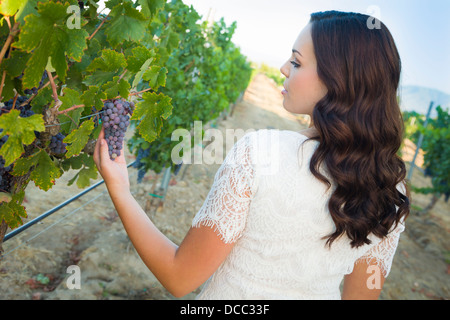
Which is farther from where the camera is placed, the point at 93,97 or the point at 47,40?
the point at 93,97

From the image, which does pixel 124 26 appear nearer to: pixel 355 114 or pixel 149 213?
pixel 355 114

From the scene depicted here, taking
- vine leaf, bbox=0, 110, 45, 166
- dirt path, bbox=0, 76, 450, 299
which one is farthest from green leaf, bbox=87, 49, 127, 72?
dirt path, bbox=0, 76, 450, 299

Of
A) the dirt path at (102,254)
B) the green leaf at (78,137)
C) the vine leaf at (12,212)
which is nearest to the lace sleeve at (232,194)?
the green leaf at (78,137)

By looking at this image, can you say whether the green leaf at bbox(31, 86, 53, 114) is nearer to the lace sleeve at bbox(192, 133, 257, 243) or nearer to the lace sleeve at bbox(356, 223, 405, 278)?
the lace sleeve at bbox(192, 133, 257, 243)

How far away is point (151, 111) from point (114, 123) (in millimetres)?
130

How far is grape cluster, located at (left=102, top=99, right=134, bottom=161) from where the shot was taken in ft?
3.79

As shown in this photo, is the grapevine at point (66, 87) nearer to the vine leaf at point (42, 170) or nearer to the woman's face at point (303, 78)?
the vine leaf at point (42, 170)

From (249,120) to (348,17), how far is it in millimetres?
14996

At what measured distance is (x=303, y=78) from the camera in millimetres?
1141

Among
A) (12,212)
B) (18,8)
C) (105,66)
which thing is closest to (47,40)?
(18,8)

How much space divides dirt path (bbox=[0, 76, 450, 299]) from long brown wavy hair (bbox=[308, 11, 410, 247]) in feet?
5.92

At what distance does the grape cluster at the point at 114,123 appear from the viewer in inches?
45.4

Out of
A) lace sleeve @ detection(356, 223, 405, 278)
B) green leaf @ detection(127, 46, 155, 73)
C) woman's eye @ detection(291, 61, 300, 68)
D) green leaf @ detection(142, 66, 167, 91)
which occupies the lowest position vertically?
lace sleeve @ detection(356, 223, 405, 278)
